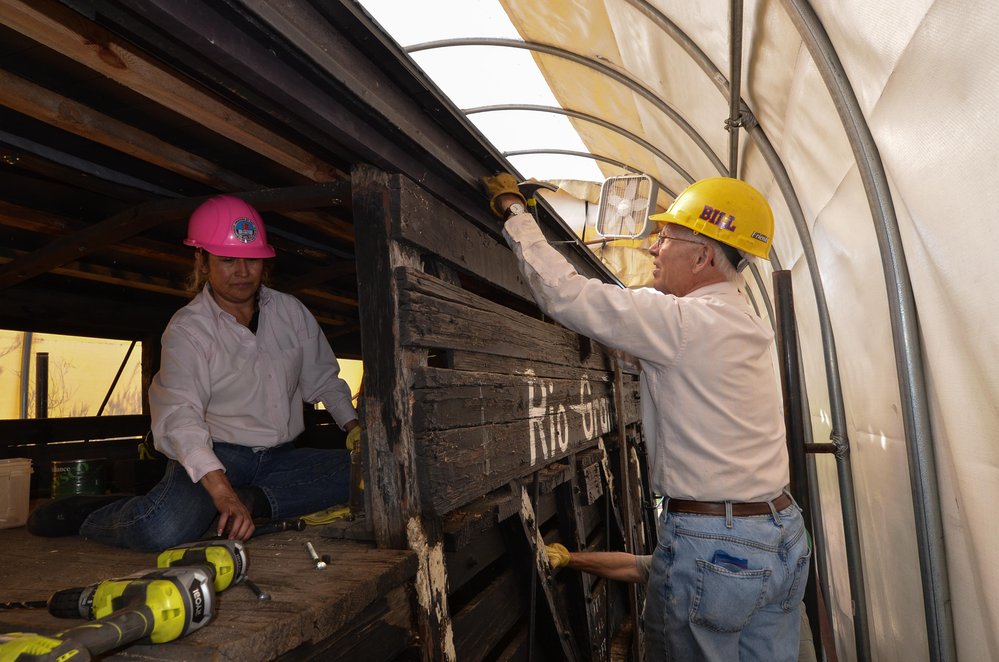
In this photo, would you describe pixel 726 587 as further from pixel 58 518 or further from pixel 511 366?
pixel 58 518

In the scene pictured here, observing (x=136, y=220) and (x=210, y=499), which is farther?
(x=136, y=220)

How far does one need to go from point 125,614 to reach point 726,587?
7.35 ft

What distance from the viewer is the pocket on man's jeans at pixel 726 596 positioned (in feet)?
8.87

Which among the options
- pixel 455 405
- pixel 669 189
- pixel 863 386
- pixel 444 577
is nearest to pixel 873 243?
pixel 863 386

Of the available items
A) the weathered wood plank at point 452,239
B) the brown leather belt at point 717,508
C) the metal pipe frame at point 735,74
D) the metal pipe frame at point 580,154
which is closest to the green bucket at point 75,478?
the weathered wood plank at point 452,239

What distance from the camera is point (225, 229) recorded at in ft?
10.4

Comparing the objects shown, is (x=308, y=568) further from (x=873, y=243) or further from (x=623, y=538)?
(x=623, y=538)

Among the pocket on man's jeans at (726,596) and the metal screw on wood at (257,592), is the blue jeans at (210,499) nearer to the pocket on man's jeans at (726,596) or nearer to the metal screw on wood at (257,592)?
the metal screw on wood at (257,592)

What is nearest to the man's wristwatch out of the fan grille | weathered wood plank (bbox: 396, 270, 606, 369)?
weathered wood plank (bbox: 396, 270, 606, 369)

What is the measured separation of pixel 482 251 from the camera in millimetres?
3535

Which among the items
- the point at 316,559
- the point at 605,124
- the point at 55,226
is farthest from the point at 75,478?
the point at 605,124

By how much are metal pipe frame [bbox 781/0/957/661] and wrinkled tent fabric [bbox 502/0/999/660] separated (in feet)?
0.15

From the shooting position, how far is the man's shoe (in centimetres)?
330

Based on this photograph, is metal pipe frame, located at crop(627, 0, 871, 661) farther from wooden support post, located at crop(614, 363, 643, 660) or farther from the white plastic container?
the white plastic container
